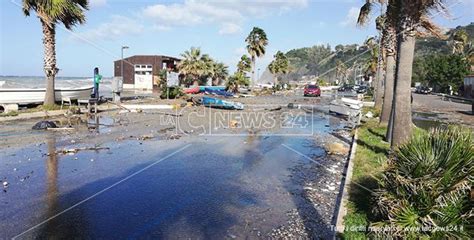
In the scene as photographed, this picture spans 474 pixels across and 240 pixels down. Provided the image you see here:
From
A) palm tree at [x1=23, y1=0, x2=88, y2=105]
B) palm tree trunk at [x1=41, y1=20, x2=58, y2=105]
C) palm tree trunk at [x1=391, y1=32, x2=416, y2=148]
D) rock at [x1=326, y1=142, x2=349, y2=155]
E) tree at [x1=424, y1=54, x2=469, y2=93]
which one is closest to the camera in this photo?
palm tree trunk at [x1=391, y1=32, x2=416, y2=148]

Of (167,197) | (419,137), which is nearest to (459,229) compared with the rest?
(419,137)

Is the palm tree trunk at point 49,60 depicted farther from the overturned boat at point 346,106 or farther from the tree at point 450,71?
the tree at point 450,71

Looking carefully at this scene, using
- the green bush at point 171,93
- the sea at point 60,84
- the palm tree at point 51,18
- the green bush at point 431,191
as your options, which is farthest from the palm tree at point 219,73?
the green bush at point 431,191

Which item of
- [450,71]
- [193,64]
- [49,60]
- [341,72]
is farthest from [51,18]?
[341,72]

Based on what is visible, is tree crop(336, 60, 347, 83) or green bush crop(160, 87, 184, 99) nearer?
green bush crop(160, 87, 184, 99)

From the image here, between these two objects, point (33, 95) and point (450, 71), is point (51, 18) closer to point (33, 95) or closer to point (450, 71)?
point (33, 95)

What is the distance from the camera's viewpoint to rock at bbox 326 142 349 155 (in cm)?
1297

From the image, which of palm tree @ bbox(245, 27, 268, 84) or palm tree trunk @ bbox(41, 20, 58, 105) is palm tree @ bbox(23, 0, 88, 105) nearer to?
palm tree trunk @ bbox(41, 20, 58, 105)

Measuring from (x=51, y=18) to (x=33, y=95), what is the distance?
5325mm

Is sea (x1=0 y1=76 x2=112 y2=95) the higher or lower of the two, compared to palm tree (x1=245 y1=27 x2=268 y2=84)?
lower

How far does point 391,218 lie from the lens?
519 centimetres

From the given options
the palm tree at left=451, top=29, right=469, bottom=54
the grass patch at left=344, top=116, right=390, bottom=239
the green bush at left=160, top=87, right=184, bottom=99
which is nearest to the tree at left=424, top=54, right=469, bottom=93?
the palm tree at left=451, top=29, right=469, bottom=54

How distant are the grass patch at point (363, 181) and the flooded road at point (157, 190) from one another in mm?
431

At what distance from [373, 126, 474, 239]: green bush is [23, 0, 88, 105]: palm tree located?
2228 centimetres
